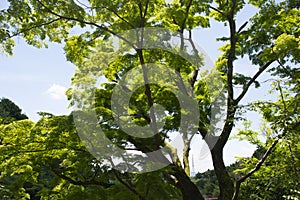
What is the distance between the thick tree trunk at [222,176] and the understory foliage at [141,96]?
0.03 metres

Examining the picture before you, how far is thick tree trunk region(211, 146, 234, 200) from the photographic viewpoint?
336 inches

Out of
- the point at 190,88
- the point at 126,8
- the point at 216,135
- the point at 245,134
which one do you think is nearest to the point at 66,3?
the point at 126,8

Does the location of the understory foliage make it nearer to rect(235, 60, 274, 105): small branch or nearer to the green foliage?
rect(235, 60, 274, 105): small branch

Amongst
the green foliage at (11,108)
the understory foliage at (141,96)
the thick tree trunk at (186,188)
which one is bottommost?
the thick tree trunk at (186,188)

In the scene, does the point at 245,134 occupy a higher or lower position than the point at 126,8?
lower

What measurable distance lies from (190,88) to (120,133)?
2.98m

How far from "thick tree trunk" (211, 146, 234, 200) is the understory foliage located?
0.10 feet

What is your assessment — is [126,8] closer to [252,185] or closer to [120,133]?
[120,133]

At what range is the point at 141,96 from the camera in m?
8.56

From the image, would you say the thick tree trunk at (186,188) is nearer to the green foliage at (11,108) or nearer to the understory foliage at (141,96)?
the understory foliage at (141,96)

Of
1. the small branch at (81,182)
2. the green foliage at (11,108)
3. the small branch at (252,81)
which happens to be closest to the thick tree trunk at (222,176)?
the small branch at (252,81)

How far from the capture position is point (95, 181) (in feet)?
27.9

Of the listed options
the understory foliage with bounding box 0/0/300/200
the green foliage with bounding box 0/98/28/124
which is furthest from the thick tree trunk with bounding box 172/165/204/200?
the green foliage with bounding box 0/98/28/124

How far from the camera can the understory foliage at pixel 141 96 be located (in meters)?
7.01
